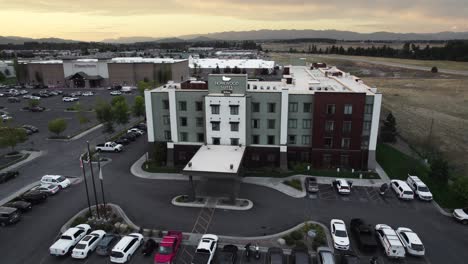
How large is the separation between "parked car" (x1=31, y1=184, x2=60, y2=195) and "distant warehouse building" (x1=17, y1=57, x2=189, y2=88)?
289 ft

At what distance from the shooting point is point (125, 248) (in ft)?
95.9

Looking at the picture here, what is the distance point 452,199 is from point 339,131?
16947 millimetres

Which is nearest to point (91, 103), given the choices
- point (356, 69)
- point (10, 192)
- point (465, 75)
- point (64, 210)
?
point (10, 192)

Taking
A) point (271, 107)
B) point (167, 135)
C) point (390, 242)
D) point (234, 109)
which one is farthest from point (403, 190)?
point (167, 135)

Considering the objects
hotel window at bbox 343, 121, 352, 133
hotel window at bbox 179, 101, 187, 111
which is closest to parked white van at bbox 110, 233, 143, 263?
hotel window at bbox 179, 101, 187, 111

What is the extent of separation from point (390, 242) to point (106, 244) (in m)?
27.6

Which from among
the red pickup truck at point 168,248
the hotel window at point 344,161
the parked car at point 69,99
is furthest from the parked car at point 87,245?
the parked car at point 69,99

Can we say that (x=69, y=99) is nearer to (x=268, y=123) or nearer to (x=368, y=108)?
(x=268, y=123)

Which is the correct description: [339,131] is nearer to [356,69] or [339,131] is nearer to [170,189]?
[170,189]

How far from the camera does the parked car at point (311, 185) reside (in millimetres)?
42219

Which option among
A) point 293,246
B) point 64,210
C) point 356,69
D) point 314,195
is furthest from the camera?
point 356,69

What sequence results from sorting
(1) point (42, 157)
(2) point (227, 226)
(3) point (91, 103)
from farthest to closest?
(3) point (91, 103) → (1) point (42, 157) → (2) point (227, 226)

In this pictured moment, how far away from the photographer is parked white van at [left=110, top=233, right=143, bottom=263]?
28.8 meters

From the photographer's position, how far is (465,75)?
143 m
